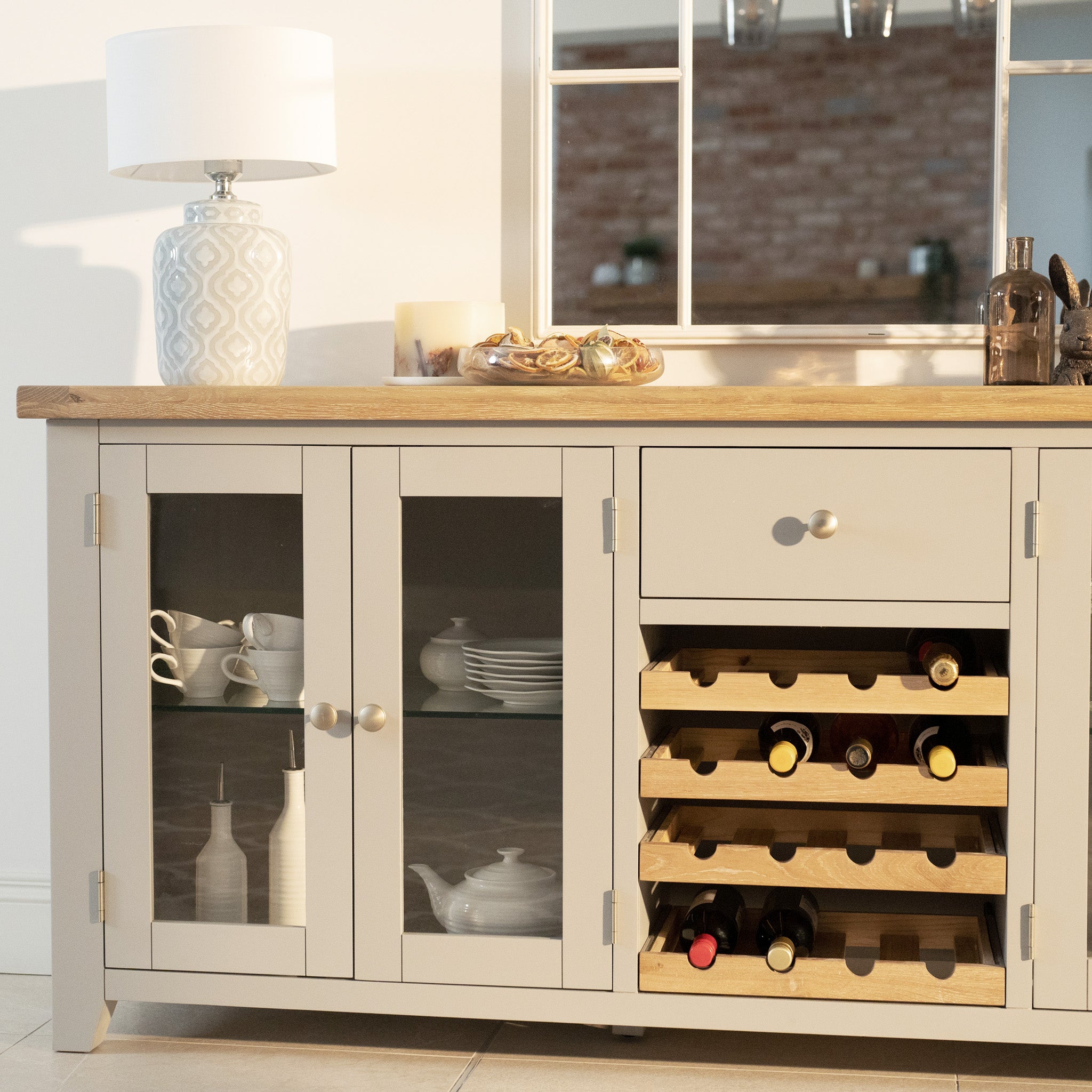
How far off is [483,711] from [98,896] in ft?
2.09

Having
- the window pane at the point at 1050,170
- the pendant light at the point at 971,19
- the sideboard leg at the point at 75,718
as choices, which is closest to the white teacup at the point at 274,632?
the sideboard leg at the point at 75,718

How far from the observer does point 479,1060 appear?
1.86 meters

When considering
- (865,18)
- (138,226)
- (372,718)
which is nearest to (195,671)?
(372,718)

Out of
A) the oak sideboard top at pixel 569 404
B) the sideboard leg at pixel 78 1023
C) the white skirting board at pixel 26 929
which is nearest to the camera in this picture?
the oak sideboard top at pixel 569 404

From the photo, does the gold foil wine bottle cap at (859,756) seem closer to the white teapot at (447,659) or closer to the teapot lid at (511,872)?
the teapot lid at (511,872)

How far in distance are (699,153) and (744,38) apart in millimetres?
201

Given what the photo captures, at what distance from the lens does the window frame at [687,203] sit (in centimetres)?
207

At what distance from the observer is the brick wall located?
6.81 feet

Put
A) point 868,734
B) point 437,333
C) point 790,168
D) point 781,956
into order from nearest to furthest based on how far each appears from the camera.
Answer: point 781,956, point 868,734, point 437,333, point 790,168

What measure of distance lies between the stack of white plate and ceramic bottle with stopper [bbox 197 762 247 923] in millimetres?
406

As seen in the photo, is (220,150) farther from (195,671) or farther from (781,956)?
(781,956)

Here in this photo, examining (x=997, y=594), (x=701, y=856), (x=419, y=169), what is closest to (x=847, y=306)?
(x=997, y=594)

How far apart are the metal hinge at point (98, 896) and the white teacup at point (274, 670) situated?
0.35 m

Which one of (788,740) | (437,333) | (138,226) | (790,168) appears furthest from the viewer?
(138,226)
